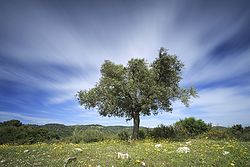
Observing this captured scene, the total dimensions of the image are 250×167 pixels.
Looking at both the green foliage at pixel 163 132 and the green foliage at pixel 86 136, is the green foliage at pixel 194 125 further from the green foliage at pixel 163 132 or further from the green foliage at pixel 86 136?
the green foliage at pixel 86 136

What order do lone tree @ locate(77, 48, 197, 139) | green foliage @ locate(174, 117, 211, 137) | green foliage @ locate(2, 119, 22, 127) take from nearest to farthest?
lone tree @ locate(77, 48, 197, 139) < green foliage @ locate(174, 117, 211, 137) < green foliage @ locate(2, 119, 22, 127)

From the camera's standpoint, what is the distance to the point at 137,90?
23.5 metres

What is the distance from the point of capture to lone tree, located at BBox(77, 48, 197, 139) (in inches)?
898

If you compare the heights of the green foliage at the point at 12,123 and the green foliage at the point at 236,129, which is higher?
the green foliage at the point at 12,123

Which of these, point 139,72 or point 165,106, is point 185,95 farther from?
point 139,72

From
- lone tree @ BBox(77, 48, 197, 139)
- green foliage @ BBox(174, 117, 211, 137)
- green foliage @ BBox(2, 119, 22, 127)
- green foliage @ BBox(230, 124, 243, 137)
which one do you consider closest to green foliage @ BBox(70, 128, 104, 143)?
lone tree @ BBox(77, 48, 197, 139)

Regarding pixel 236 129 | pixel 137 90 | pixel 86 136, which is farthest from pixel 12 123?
pixel 236 129

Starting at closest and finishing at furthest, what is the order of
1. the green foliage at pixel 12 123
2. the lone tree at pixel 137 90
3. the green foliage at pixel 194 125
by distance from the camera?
the lone tree at pixel 137 90 < the green foliage at pixel 194 125 < the green foliage at pixel 12 123

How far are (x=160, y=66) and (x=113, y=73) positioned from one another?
634cm

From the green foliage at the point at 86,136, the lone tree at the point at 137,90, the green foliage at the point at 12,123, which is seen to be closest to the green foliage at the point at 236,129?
the lone tree at the point at 137,90

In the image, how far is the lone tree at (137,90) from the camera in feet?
74.8

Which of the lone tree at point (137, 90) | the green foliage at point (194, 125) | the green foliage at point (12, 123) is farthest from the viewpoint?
the green foliage at point (12, 123)

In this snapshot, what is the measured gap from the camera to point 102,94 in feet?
77.6

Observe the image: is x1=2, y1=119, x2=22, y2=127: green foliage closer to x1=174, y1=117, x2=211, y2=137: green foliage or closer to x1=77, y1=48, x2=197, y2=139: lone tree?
x1=77, y1=48, x2=197, y2=139: lone tree
